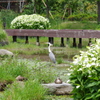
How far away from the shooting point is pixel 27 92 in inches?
266

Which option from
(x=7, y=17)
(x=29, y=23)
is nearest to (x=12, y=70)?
(x=29, y=23)

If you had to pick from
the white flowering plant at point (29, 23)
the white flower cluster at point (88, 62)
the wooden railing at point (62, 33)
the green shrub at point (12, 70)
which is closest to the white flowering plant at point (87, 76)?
the white flower cluster at point (88, 62)

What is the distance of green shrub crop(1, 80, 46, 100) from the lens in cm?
656

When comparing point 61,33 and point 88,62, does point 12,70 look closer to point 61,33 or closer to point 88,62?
point 88,62

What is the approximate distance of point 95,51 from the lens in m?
6.02

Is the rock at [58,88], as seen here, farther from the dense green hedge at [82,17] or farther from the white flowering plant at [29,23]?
the dense green hedge at [82,17]

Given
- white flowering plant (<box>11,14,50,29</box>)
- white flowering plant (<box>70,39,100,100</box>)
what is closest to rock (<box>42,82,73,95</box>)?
white flowering plant (<box>70,39,100,100</box>)

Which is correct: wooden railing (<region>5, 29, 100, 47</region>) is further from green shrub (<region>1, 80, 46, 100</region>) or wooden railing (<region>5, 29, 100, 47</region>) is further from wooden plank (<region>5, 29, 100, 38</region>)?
green shrub (<region>1, 80, 46, 100</region>)

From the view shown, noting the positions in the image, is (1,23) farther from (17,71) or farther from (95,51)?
(95,51)

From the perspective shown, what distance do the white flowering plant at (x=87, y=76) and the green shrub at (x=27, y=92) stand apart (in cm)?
112

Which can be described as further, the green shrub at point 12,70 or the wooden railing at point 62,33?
the wooden railing at point 62,33

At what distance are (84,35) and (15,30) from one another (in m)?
4.61

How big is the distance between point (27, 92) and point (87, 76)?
147cm

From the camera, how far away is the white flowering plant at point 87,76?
564 cm
